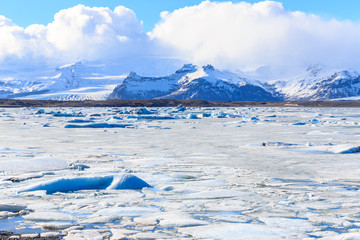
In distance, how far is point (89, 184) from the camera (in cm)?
642

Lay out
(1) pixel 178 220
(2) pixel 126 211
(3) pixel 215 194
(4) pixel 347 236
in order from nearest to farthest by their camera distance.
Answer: (4) pixel 347 236 → (1) pixel 178 220 → (2) pixel 126 211 → (3) pixel 215 194

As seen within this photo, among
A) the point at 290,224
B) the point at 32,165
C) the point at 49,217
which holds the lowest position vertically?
the point at 290,224

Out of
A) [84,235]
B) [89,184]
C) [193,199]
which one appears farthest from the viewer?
[89,184]

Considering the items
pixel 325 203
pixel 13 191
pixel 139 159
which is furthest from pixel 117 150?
pixel 325 203

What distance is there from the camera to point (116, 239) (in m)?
4.04

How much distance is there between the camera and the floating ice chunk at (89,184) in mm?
6188

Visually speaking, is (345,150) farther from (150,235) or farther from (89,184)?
(150,235)

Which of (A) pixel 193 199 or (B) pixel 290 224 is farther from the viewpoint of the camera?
(A) pixel 193 199

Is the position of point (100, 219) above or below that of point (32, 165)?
below

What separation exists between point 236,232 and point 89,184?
2.95m

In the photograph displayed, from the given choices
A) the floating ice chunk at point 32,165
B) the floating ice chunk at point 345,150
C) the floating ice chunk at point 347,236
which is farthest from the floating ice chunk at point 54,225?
the floating ice chunk at point 345,150

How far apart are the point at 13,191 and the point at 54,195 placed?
0.65 metres

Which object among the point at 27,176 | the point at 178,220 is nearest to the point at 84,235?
the point at 178,220

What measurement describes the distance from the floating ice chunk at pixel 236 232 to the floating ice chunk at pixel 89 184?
87.2 inches
